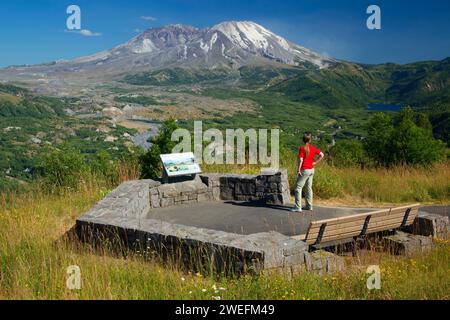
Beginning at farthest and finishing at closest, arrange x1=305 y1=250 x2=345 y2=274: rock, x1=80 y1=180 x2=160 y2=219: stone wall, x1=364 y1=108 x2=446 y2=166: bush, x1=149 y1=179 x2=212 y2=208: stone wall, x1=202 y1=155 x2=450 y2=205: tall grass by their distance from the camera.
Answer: x1=364 y1=108 x2=446 y2=166: bush, x1=202 y1=155 x2=450 y2=205: tall grass, x1=149 y1=179 x2=212 y2=208: stone wall, x1=80 y1=180 x2=160 y2=219: stone wall, x1=305 y1=250 x2=345 y2=274: rock

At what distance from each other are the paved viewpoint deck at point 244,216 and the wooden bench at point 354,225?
1.33 metres

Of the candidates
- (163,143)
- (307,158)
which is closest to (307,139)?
(307,158)

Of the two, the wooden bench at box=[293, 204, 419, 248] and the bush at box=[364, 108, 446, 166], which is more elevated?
the bush at box=[364, 108, 446, 166]

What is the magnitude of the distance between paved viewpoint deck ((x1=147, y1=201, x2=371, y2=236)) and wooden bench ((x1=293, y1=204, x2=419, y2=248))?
1330 millimetres

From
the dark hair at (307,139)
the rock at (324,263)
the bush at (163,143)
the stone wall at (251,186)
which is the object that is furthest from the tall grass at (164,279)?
the bush at (163,143)

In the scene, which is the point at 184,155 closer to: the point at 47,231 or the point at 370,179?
the point at 47,231

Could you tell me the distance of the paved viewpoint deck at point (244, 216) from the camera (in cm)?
1006

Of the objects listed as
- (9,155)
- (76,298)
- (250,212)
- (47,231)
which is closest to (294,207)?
(250,212)

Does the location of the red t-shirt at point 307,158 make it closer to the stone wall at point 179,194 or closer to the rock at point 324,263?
the stone wall at point 179,194

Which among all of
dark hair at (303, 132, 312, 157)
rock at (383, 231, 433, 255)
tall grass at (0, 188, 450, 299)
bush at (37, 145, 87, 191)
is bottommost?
rock at (383, 231, 433, 255)

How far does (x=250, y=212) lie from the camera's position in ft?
37.3

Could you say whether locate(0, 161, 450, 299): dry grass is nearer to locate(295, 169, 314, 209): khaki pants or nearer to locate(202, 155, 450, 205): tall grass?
locate(295, 169, 314, 209): khaki pants

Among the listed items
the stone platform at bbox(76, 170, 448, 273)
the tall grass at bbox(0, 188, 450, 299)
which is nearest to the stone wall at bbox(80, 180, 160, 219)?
the stone platform at bbox(76, 170, 448, 273)

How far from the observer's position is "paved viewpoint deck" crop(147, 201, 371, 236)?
10062 mm
